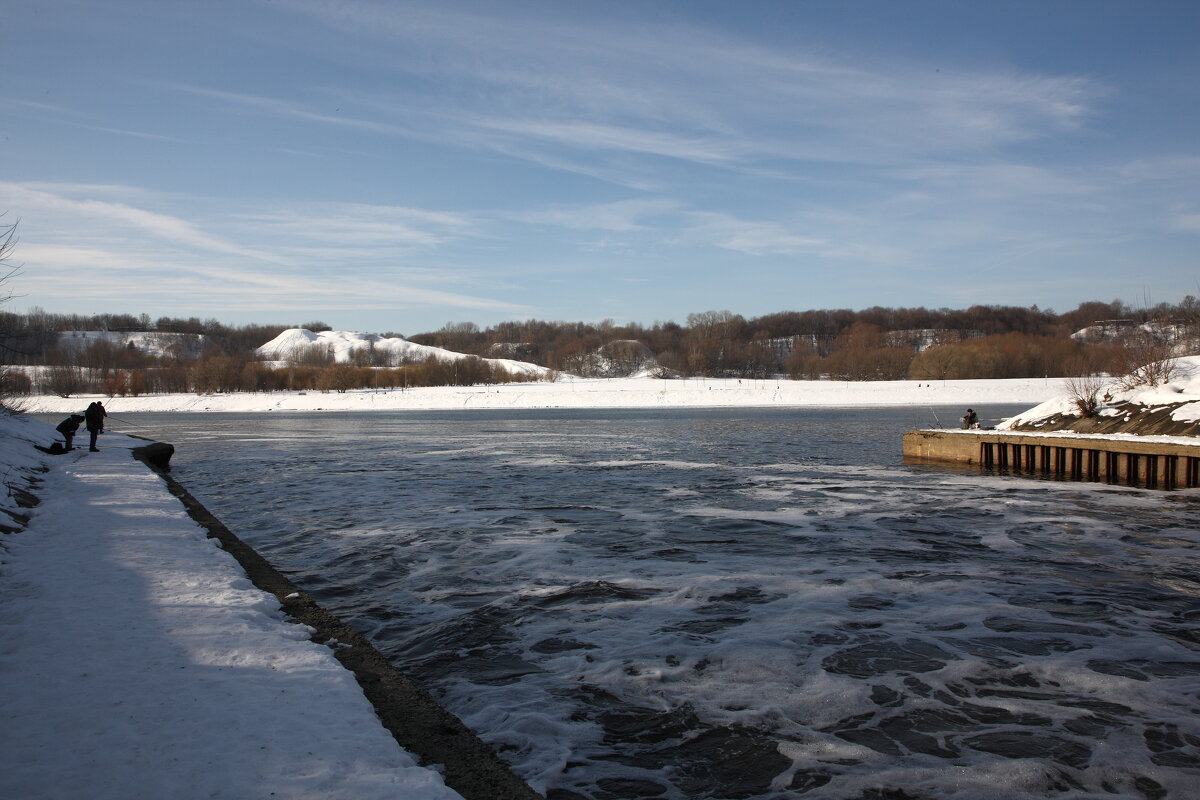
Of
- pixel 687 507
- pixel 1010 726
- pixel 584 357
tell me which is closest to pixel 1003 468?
pixel 687 507

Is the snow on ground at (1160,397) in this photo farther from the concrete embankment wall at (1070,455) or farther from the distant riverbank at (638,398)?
the distant riverbank at (638,398)

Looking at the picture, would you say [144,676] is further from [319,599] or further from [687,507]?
[687,507]

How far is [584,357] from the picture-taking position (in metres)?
159

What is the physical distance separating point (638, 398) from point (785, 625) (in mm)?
59469

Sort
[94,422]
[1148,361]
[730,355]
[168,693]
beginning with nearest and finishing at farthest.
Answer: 1. [168,693]
2. [1148,361]
3. [94,422]
4. [730,355]

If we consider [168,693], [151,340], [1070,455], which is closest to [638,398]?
[1070,455]

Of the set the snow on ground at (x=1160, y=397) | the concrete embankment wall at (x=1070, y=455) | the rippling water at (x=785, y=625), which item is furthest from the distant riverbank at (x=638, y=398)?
the rippling water at (x=785, y=625)

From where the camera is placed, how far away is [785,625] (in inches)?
277

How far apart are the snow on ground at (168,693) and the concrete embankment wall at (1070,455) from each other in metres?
16.5

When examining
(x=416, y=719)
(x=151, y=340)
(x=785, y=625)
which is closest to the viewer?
(x=416, y=719)

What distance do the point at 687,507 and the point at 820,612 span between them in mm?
6036

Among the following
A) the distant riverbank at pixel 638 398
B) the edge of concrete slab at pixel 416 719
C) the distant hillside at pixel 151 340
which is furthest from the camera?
the distant hillside at pixel 151 340

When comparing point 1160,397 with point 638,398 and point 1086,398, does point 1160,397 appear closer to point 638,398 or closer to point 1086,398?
point 1086,398

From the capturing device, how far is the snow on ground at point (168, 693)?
3.47m
